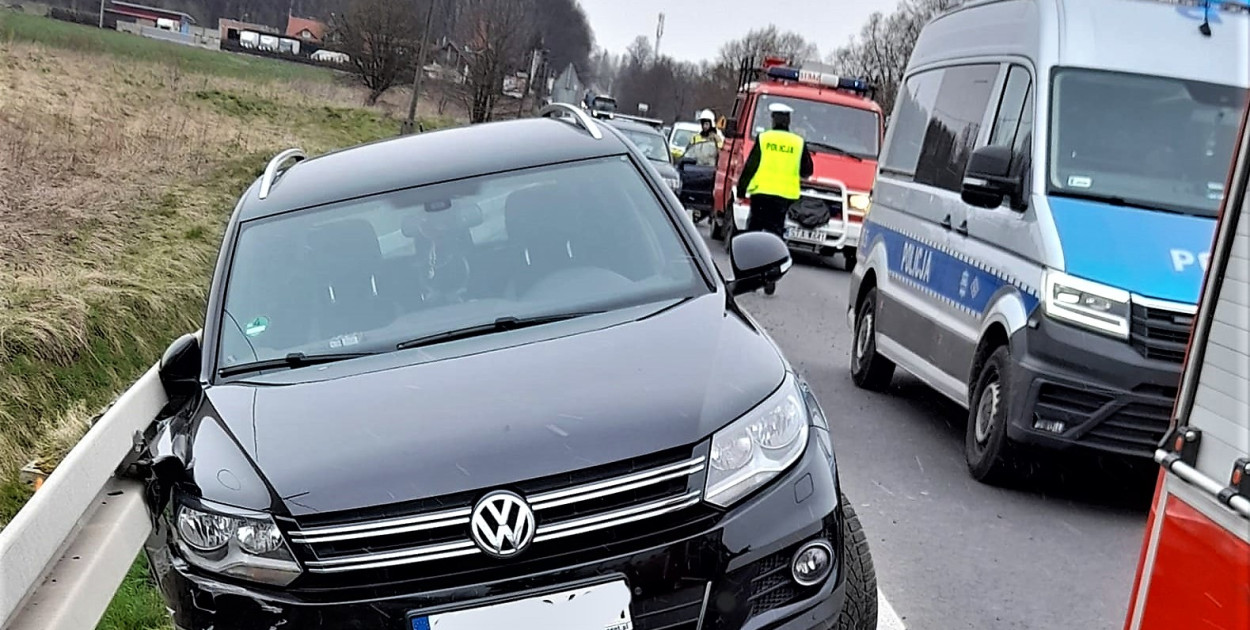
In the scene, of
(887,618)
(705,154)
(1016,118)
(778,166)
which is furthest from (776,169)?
(705,154)

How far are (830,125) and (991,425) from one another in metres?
12.7

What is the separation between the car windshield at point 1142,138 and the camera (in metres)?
6.42

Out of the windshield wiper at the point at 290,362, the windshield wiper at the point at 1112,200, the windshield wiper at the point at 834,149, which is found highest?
the windshield wiper at the point at 1112,200

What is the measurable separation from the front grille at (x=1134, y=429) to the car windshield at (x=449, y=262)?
245 centimetres

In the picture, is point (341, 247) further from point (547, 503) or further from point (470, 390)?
Answer: point (547, 503)

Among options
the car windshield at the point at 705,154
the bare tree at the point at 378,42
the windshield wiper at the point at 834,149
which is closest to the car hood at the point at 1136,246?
the windshield wiper at the point at 834,149

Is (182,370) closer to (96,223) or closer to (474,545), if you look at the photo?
(474,545)

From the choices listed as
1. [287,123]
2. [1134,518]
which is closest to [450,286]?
[1134,518]

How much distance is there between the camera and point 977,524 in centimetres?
595

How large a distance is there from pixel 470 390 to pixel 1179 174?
4386 mm

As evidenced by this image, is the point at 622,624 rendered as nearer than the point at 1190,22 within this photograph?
Yes

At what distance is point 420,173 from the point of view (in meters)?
4.90

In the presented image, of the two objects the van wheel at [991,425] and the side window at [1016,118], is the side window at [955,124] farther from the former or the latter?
the van wheel at [991,425]

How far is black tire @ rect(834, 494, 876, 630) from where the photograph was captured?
352 centimetres
